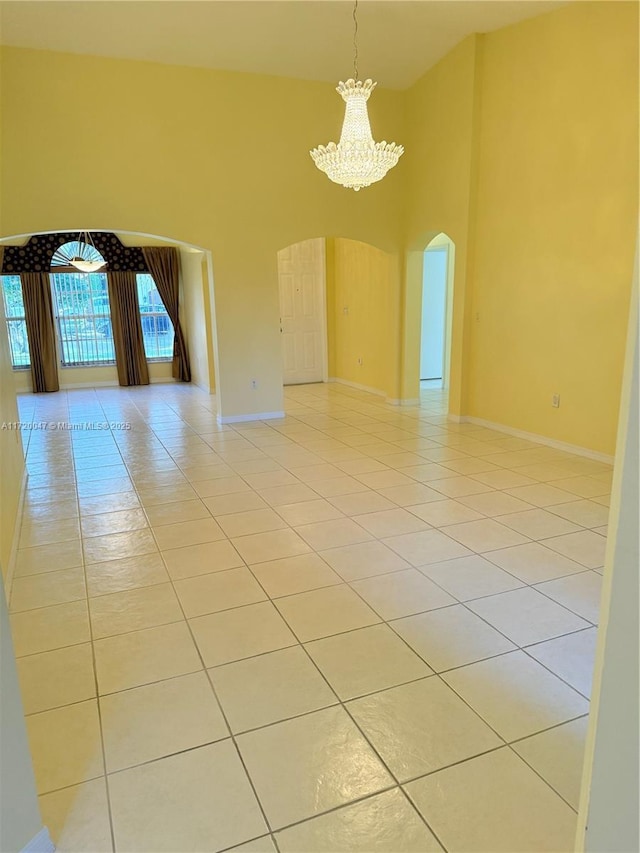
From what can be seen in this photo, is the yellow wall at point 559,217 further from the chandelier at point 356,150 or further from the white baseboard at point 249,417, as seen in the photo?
the white baseboard at point 249,417

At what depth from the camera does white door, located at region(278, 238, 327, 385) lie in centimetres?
853

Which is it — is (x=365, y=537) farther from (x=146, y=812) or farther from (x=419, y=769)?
(x=146, y=812)

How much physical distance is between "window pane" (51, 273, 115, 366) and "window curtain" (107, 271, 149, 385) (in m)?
0.28

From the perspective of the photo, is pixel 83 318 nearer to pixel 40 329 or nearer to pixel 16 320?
pixel 40 329

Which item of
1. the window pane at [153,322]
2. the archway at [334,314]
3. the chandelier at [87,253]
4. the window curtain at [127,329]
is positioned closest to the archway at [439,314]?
the archway at [334,314]

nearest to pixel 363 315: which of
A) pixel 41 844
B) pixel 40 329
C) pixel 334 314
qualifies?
pixel 334 314

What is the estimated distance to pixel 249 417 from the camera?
6.46 metres

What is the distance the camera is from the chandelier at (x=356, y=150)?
4109mm

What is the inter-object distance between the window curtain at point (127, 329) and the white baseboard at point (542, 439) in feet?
20.2

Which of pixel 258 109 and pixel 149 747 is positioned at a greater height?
pixel 258 109

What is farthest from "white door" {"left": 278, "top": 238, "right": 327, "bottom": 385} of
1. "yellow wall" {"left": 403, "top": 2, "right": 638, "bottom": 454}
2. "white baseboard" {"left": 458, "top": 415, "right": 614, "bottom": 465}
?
"white baseboard" {"left": 458, "top": 415, "right": 614, "bottom": 465}

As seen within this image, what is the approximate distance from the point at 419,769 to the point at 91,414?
6682mm

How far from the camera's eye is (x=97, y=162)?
206 inches

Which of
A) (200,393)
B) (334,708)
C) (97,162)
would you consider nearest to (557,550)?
(334,708)
